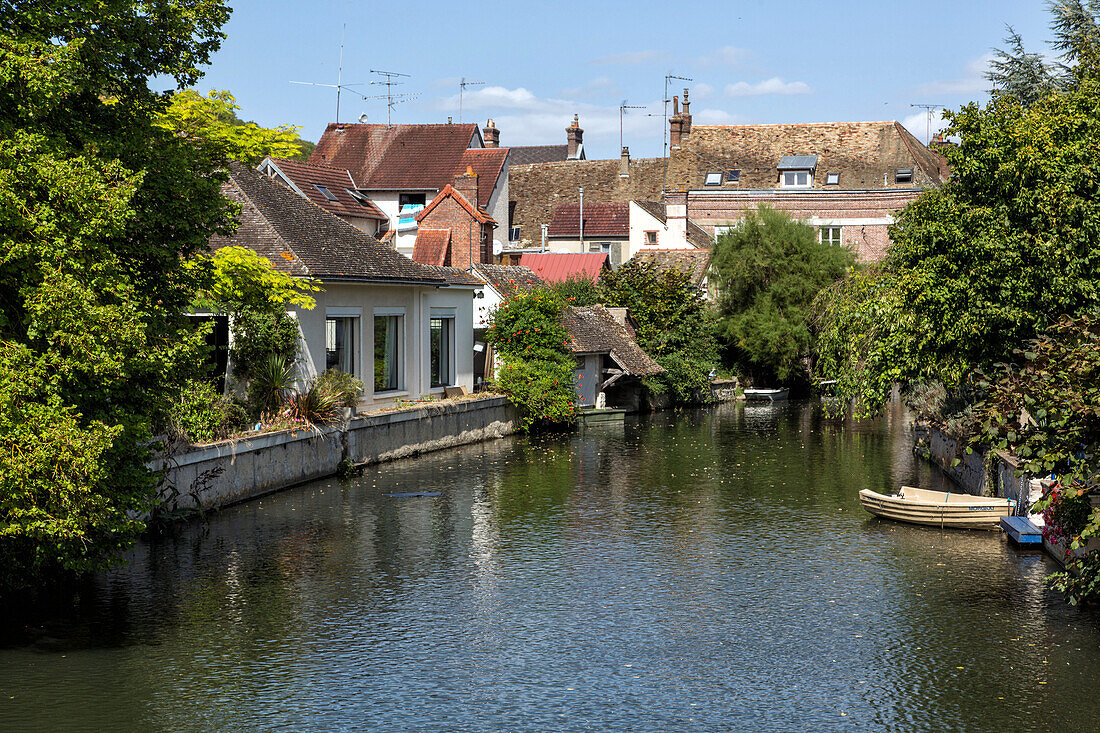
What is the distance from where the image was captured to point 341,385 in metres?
27.8

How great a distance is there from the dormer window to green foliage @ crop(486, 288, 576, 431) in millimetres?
36934

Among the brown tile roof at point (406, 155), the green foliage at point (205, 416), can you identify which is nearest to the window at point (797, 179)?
the brown tile roof at point (406, 155)

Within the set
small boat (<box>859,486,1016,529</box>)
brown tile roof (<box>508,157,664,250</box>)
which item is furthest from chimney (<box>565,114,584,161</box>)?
small boat (<box>859,486,1016,529</box>)

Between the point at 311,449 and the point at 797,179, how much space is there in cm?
5271

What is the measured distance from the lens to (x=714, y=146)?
7612cm

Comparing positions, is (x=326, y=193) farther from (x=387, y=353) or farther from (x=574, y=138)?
(x=574, y=138)

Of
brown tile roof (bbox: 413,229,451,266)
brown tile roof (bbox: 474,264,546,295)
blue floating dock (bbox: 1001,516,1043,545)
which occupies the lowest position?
blue floating dock (bbox: 1001,516,1043,545)

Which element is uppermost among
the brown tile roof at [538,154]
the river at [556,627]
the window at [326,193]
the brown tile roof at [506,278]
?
the brown tile roof at [538,154]

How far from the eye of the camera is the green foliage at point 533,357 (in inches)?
1503

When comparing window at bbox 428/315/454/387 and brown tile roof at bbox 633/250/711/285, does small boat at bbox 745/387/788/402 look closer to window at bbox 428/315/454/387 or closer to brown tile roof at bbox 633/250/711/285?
brown tile roof at bbox 633/250/711/285

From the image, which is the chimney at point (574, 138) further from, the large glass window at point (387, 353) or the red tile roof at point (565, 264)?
the large glass window at point (387, 353)

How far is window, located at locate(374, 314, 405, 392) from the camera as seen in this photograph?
32.1 m

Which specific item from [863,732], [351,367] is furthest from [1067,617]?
[351,367]

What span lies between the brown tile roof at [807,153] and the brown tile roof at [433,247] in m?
33.9
